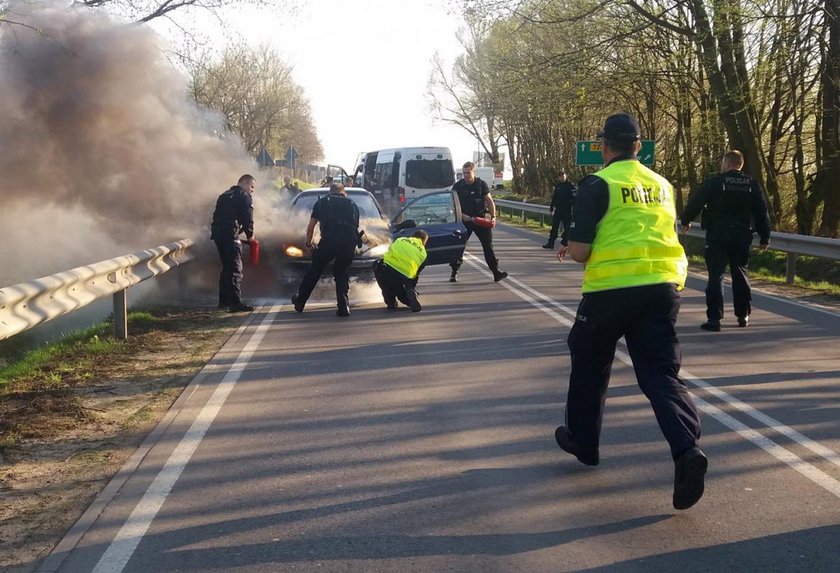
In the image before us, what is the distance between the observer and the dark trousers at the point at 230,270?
13109 mm

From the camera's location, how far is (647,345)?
16.9 ft

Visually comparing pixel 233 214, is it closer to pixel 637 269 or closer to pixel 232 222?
pixel 232 222

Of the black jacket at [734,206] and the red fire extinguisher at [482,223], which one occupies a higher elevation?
the black jacket at [734,206]

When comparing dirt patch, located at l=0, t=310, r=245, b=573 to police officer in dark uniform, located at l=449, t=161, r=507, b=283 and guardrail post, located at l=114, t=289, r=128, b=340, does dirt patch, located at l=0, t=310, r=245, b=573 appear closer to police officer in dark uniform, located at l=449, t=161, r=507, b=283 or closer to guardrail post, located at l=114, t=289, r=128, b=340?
guardrail post, located at l=114, t=289, r=128, b=340

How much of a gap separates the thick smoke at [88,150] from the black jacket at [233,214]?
2.31m

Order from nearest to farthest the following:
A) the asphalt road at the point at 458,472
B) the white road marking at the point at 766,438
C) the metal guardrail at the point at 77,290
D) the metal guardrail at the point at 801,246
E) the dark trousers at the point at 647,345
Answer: the asphalt road at the point at 458,472 → the dark trousers at the point at 647,345 → the white road marking at the point at 766,438 → the metal guardrail at the point at 77,290 → the metal guardrail at the point at 801,246

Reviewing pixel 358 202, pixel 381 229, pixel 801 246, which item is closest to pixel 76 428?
pixel 381 229

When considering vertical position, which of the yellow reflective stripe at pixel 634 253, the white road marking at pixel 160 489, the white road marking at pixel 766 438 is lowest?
the white road marking at pixel 766 438

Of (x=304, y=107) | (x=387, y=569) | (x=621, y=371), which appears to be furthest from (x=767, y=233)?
(x=304, y=107)

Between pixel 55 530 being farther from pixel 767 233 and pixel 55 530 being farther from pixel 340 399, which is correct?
pixel 767 233

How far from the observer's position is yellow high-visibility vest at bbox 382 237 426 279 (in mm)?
12664

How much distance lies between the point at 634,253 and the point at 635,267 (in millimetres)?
72

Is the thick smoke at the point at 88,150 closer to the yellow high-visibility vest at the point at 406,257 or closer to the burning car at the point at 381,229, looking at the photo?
the burning car at the point at 381,229

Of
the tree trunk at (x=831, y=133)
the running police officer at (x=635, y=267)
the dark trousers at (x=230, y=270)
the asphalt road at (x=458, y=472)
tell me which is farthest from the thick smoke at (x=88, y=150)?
the tree trunk at (x=831, y=133)
